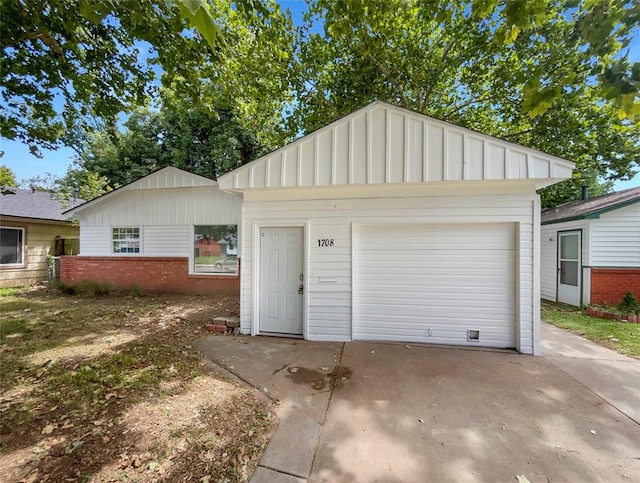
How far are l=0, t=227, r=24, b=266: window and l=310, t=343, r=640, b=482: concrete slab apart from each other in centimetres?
1430

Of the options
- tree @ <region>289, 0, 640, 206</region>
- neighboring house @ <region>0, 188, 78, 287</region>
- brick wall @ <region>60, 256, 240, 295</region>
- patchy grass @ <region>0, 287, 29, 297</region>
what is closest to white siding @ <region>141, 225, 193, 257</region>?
brick wall @ <region>60, 256, 240, 295</region>

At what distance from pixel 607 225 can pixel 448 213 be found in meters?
6.54

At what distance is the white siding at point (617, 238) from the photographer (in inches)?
319

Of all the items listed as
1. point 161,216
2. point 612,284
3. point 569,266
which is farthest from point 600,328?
point 161,216

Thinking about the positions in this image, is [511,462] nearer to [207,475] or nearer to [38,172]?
[207,475]

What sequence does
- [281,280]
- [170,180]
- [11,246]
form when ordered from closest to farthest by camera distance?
[281,280] < [170,180] < [11,246]

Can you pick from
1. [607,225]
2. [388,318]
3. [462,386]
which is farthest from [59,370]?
[607,225]

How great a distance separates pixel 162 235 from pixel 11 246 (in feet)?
21.7

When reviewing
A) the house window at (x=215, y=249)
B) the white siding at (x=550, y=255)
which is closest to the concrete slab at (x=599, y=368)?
the white siding at (x=550, y=255)

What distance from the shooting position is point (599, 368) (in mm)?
4379

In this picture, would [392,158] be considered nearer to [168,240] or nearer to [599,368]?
[599,368]

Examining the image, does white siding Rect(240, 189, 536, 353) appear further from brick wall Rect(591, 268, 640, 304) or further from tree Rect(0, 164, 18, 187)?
tree Rect(0, 164, 18, 187)

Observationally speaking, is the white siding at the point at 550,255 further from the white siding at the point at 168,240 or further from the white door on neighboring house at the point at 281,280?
the white siding at the point at 168,240

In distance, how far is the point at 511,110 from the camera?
31.9 feet
